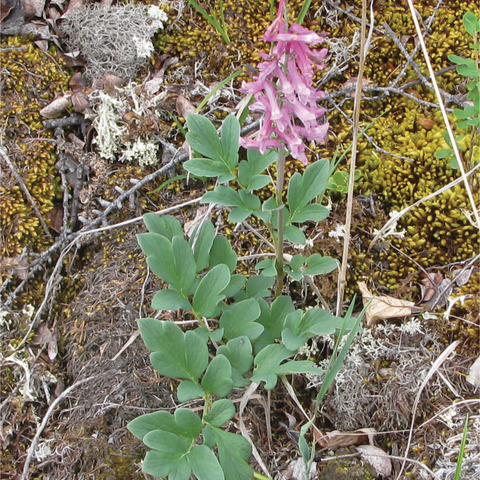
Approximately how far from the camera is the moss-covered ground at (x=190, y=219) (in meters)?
1.94

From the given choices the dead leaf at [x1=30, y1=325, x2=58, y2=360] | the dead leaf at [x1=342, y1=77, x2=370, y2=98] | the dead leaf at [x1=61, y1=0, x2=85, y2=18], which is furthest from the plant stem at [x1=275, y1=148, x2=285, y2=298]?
the dead leaf at [x1=61, y1=0, x2=85, y2=18]

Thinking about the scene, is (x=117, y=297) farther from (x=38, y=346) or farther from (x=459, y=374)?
(x=459, y=374)

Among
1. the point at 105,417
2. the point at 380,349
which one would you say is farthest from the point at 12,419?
the point at 380,349

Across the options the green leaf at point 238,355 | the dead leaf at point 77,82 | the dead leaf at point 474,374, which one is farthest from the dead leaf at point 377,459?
the dead leaf at point 77,82

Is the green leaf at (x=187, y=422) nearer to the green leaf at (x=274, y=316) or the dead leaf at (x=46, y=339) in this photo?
the green leaf at (x=274, y=316)

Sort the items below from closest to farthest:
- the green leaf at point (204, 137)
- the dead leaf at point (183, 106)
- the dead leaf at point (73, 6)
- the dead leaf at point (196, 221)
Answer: the green leaf at point (204, 137) < the dead leaf at point (196, 221) < the dead leaf at point (183, 106) < the dead leaf at point (73, 6)

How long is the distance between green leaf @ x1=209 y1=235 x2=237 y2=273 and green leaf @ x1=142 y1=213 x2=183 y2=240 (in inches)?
5.2

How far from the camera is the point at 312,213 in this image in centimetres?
178

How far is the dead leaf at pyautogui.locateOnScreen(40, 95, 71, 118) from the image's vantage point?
8.44ft

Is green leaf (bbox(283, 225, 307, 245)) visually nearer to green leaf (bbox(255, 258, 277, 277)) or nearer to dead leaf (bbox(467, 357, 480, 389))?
green leaf (bbox(255, 258, 277, 277))

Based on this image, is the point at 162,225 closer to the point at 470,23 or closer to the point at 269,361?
the point at 269,361

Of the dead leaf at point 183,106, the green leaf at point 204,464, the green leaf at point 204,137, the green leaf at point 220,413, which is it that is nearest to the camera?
the green leaf at point 204,464

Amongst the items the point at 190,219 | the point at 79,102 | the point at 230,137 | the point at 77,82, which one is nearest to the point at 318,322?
the point at 230,137

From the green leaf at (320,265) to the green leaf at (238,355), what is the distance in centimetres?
35
